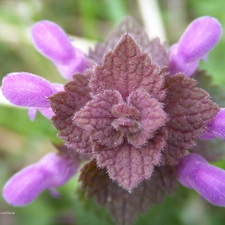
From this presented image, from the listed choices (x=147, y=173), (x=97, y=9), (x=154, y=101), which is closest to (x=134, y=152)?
(x=147, y=173)

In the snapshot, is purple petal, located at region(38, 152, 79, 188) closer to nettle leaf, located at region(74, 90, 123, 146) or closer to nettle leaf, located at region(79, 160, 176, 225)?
nettle leaf, located at region(79, 160, 176, 225)

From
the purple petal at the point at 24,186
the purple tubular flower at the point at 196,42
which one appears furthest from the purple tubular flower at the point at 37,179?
the purple tubular flower at the point at 196,42

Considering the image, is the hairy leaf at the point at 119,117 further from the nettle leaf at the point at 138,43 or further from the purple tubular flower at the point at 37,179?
the purple tubular flower at the point at 37,179

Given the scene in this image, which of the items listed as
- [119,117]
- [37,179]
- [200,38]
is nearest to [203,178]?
[119,117]

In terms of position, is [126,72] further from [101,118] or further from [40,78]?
[40,78]

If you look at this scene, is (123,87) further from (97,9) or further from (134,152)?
(97,9)
